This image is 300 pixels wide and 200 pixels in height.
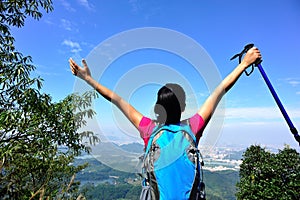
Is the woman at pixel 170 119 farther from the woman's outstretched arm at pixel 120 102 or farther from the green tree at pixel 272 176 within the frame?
the green tree at pixel 272 176

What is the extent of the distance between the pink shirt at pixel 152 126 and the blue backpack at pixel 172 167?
0.07 meters

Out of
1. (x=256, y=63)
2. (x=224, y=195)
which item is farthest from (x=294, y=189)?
(x=224, y=195)

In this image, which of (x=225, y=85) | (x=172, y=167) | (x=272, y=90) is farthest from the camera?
(x=272, y=90)

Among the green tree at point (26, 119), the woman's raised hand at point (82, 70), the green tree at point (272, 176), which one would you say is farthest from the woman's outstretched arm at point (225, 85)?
the green tree at point (272, 176)

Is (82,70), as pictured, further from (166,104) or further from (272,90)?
(272,90)

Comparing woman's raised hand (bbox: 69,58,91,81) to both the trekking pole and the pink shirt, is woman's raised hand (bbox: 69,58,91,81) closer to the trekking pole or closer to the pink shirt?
the pink shirt

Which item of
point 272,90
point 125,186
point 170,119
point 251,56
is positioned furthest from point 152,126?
point 125,186

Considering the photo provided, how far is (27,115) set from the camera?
354 centimetres

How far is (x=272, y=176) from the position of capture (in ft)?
33.1

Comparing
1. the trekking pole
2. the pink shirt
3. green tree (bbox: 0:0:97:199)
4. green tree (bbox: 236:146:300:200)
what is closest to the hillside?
green tree (bbox: 236:146:300:200)

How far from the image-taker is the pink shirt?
1.18 metres

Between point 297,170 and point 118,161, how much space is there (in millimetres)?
Answer: 10967

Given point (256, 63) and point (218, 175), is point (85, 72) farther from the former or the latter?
point (218, 175)

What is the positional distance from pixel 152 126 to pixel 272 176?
11.1 meters
